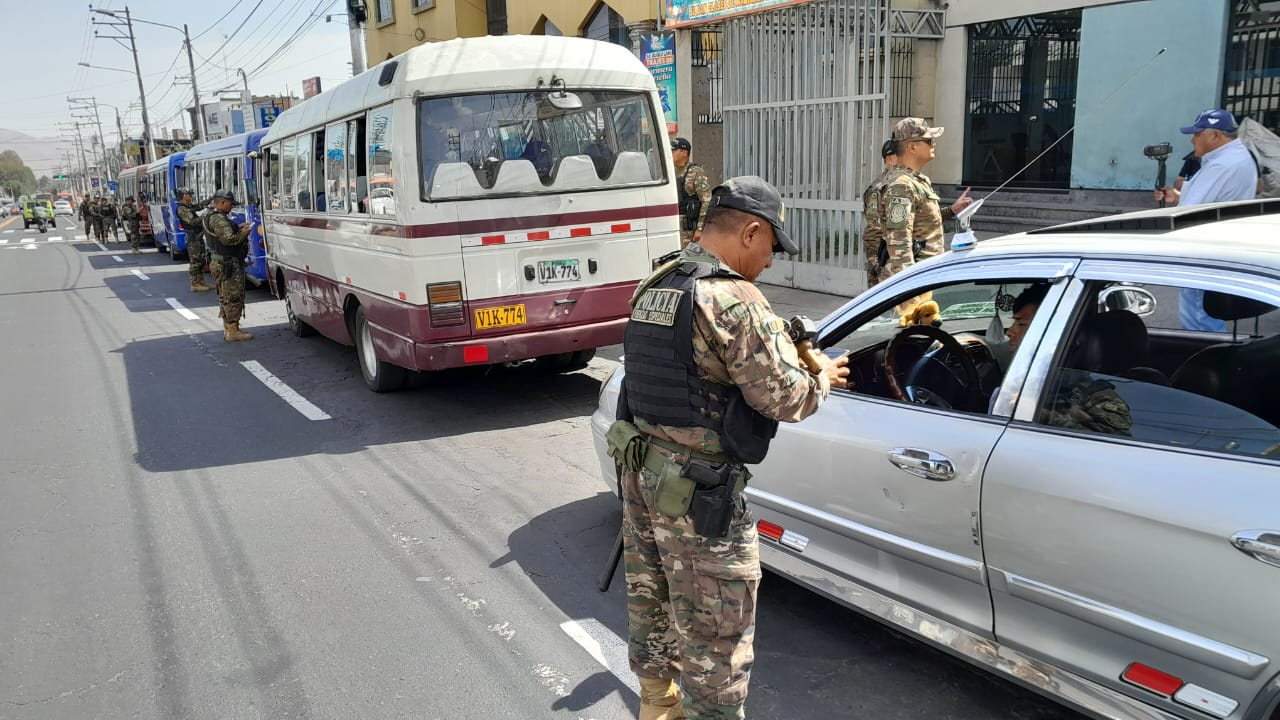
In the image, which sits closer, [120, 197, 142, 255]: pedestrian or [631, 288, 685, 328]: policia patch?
[631, 288, 685, 328]: policia patch

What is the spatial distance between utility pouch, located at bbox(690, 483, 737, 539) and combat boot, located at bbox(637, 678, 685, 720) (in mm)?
639

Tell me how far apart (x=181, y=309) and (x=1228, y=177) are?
1348 cm

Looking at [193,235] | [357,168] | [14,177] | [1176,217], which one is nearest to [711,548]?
[1176,217]

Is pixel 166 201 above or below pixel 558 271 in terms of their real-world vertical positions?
above

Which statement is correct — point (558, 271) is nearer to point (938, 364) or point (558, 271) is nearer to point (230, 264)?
point (938, 364)

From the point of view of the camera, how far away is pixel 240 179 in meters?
15.6

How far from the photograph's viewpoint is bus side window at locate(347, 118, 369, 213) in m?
7.05

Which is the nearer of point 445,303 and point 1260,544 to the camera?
point 1260,544

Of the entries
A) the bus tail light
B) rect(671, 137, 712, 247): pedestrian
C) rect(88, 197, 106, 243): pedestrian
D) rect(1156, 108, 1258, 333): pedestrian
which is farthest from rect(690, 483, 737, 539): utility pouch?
rect(88, 197, 106, 243): pedestrian

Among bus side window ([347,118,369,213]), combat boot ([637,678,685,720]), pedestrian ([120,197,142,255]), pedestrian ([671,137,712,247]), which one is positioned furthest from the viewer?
pedestrian ([120,197,142,255])

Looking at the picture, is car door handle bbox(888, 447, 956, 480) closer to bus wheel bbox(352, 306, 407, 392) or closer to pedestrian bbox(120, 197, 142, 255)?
bus wheel bbox(352, 306, 407, 392)

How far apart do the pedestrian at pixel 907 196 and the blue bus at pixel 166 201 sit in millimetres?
17839

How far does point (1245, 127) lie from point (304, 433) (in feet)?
25.2

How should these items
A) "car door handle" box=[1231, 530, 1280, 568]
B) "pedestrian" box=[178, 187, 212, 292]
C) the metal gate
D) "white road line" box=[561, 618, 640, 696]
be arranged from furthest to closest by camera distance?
1. "pedestrian" box=[178, 187, 212, 292]
2. the metal gate
3. "white road line" box=[561, 618, 640, 696]
4. "car door handle" box=[1231, 530, 1280, 568]
